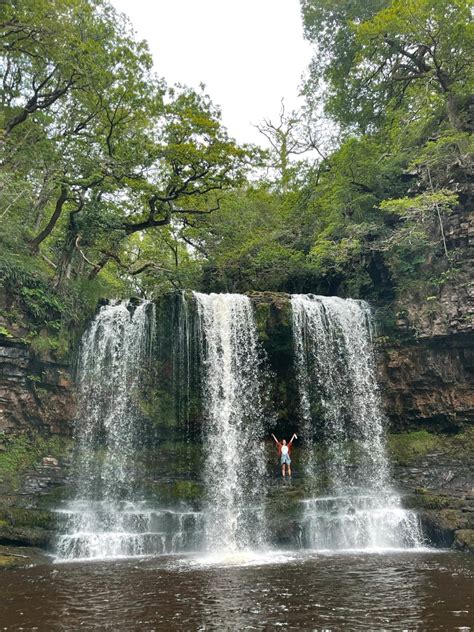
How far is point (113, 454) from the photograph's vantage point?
15.0m

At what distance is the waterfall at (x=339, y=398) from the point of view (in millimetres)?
14734

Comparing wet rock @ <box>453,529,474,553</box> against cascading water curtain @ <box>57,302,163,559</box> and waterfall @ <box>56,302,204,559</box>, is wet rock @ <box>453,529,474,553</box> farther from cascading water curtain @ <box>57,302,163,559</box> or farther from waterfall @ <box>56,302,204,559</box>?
cascading water curtain @ <box>57,302,163,559</box>

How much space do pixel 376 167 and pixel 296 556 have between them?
15.5m

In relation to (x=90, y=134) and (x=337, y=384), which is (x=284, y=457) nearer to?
(x=337, y=384)

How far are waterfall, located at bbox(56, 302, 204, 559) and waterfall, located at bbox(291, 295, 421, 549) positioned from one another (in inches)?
194

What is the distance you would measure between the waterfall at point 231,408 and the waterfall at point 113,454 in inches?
57.0

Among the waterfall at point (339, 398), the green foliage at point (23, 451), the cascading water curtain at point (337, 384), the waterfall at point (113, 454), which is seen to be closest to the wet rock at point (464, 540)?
the waterfall at point (339, 398)

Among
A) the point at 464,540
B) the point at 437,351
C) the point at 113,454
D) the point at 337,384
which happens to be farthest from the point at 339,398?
the point at 113,454

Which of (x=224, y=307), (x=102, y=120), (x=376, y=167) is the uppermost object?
(x=102, y=120)

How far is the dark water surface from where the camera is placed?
5.73 m

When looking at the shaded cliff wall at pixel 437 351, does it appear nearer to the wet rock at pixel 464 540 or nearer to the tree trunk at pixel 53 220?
the wet rock at pixel 464 540

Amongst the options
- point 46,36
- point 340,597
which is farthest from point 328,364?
point 46,36

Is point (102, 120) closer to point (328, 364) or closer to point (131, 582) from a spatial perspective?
point (328, 364)

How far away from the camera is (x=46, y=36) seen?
15562 millimetres
